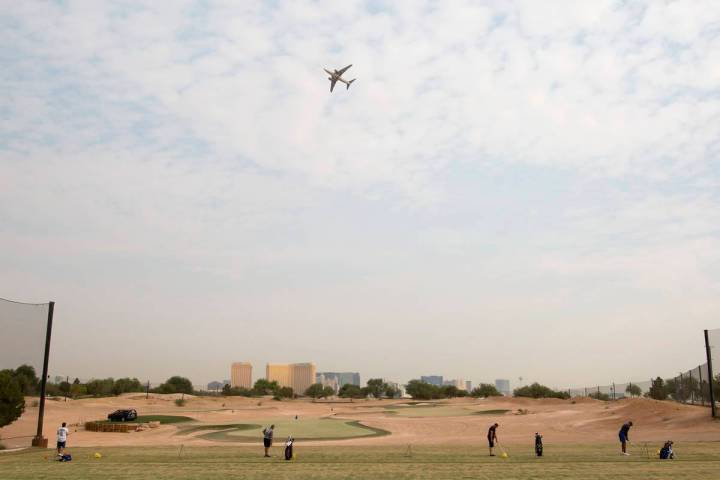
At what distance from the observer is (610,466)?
2464cm

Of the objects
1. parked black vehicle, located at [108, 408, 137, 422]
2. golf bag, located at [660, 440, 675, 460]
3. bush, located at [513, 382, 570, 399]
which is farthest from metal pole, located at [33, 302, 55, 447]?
bush, located at [513, 382, 570, 399]

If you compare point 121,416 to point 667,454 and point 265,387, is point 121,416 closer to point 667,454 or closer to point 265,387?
point 667,454

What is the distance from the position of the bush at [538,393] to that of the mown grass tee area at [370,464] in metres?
100

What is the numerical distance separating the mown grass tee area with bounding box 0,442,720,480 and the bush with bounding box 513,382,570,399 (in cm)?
10045

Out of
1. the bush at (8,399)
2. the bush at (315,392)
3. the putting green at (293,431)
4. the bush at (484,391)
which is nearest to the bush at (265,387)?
the bush at (315,392)

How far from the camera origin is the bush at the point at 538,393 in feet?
419

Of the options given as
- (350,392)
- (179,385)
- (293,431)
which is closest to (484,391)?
(350,392)

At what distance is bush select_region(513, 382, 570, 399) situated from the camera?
5032 inches

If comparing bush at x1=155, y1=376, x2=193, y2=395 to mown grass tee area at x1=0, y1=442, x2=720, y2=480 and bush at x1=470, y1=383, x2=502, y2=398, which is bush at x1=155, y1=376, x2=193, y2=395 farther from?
mown grass tee area at x1=0, y1=442, x2=720, y2=480

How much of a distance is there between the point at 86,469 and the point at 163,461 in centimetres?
351

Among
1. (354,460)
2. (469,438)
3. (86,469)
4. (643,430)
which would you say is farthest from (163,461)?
(643,430)

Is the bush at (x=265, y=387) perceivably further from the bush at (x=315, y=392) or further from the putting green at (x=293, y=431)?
the putting green at (x=293, y=431)

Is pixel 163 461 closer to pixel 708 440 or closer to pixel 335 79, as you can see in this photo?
pixel 708 440

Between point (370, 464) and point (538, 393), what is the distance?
11497cm
